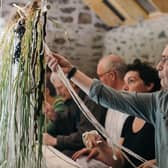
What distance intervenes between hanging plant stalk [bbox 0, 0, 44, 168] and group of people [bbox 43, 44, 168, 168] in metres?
0.10

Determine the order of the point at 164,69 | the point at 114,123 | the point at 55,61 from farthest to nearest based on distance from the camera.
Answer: the point at 55,61
the point at 114,123
the point at 164,69

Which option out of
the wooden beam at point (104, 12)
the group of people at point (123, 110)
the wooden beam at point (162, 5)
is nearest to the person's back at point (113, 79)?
the group of people at point (123, 110)

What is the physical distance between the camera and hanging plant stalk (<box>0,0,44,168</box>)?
1.59m

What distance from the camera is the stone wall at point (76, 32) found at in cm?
158

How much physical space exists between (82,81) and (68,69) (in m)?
0.09

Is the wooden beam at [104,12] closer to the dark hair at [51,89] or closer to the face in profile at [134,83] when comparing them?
the face in profile at [134,83]

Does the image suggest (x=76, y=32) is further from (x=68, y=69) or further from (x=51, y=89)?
(x=51, y=89)

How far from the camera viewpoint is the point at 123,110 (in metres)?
1.47

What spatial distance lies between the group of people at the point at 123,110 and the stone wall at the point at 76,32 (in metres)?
0.04

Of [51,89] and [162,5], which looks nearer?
[162,5]

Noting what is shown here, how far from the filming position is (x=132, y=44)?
1.49 m

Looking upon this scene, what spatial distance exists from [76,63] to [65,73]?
0.07 m

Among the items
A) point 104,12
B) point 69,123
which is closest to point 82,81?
point 69,123

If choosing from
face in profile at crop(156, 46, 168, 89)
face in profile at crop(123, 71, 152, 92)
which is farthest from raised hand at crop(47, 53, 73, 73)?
face in profile at crop(156, 46, 168, 89)
